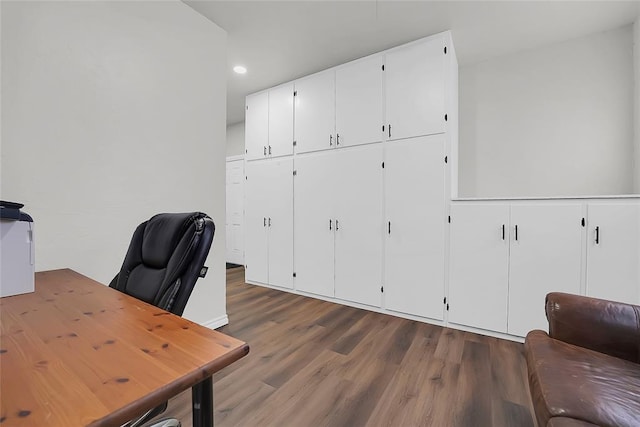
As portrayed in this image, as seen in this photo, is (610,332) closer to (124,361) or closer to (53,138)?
(124,361)

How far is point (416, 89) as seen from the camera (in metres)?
2.67

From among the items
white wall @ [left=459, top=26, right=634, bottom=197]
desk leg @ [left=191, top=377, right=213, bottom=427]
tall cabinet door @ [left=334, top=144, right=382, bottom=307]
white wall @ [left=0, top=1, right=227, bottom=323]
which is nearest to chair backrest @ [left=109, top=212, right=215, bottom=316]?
desk leg @ [left=191, top=377, right=213, bottom=427]

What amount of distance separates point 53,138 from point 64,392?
5.78 ft

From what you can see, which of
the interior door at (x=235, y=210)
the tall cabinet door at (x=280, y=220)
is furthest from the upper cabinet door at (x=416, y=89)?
the interior door at (x=235, y=210)

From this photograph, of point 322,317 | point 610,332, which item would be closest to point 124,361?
point 610,332

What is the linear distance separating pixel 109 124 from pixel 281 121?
2053mm

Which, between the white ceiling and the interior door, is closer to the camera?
the white ceiling

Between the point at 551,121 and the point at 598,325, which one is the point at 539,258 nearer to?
the point at 598,325

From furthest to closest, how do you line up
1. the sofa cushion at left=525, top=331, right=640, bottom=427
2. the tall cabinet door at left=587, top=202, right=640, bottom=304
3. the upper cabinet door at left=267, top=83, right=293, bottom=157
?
the upper cabinet door at left=267, top=83, right=293, bottom=157
the tall cabinet door at left=587, top=202, right=640, bottom=304
the sofa cushion at left=525, top=331, right=640, bottom=427

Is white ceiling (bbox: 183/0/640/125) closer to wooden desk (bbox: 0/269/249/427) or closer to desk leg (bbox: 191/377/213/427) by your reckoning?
wooden desk (bbox: 0/269/249/427)

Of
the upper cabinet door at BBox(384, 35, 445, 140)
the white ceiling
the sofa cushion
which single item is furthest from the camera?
the upper cabinet door at BBox(384, 35, 445, 140)

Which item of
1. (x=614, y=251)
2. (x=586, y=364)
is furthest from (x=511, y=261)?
(x=586, y=364)

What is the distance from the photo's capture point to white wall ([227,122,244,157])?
5.55 meters

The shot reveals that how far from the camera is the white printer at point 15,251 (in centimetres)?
99
